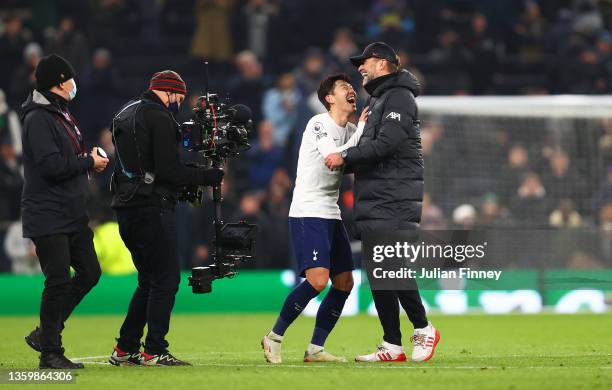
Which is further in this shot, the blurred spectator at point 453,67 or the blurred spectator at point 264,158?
the blurred spectator at point 453,67

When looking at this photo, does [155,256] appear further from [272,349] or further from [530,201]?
[530,201]

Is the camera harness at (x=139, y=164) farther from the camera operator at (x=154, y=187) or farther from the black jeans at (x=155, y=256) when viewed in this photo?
the black jeans at (x=155, y=256)

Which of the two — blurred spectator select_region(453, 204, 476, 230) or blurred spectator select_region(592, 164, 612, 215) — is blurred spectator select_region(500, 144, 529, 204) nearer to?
blurred spectator select_region(453, 204, 476, 230)

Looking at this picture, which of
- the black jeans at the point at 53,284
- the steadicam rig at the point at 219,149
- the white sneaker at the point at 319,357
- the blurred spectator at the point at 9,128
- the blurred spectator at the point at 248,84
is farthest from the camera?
the blurred spectator at the point at 248,84

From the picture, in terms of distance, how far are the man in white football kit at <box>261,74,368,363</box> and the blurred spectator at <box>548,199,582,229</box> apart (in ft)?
24.2

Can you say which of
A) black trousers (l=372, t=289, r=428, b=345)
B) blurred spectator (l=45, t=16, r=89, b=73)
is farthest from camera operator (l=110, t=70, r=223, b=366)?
blurred spectator (l=45, t=16, r=89, b=73)

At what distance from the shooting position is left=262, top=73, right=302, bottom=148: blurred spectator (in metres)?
20.5

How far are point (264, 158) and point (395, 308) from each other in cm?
1016

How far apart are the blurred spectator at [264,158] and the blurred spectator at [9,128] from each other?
11.3 feet

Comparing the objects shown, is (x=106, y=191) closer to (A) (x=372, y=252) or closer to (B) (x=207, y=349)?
(B) (x=207, y=349)

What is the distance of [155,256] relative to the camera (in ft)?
32.2

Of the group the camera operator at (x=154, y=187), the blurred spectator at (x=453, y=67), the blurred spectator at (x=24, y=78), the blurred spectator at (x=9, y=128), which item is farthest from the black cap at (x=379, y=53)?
the blurred spectator at (x=24, y=78)

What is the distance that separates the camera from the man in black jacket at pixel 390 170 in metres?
9.99

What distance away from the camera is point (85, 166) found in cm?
954
